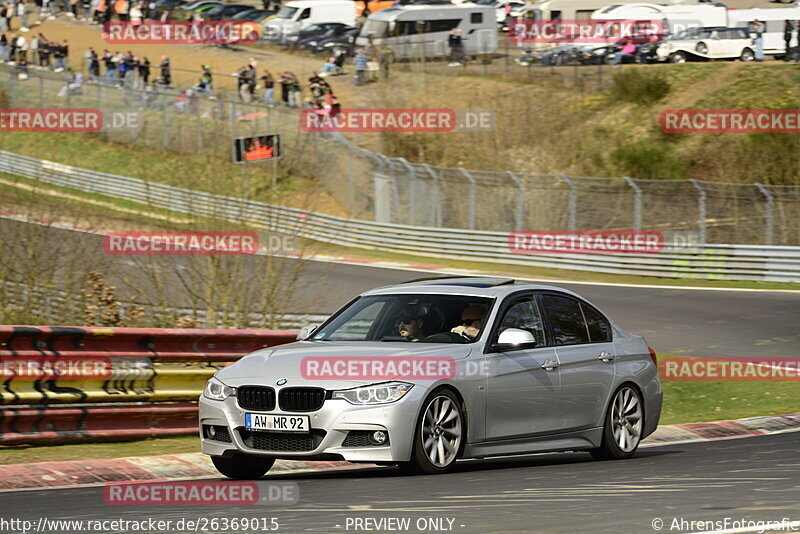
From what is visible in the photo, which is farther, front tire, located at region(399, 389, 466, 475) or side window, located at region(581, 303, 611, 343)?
side window, located at region(581, 303, 611, 343)

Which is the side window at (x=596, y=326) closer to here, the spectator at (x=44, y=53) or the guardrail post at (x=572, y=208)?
the guardrail post at (x=572, y=208)

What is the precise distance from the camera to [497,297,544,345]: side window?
31.7 ft

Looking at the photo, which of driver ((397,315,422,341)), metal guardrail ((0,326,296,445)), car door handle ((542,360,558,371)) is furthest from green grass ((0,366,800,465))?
car door handle ((542,360,558,371))

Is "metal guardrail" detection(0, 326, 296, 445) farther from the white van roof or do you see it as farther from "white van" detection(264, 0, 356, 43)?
the white van roof

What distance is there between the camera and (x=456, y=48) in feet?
202

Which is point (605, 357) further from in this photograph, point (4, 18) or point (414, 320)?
point (4, 18)

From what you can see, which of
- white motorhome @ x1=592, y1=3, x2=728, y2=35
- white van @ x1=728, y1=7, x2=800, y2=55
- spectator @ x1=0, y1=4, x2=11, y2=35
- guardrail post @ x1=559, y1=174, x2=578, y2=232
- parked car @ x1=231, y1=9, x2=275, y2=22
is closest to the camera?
guardrail post @ x1=559, y1=174, x2=578, y2=232

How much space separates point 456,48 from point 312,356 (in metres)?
54.2

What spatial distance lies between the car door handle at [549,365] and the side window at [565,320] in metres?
0.28

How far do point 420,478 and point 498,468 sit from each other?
1302mm

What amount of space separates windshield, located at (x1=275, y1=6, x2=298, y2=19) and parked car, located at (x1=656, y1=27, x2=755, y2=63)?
21771 mm

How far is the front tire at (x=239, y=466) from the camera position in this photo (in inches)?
351

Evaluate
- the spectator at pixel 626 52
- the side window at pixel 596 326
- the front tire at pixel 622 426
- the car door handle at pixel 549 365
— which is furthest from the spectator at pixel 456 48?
the car door handle at pixel 549 365

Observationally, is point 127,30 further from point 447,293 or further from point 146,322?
point 447,293
